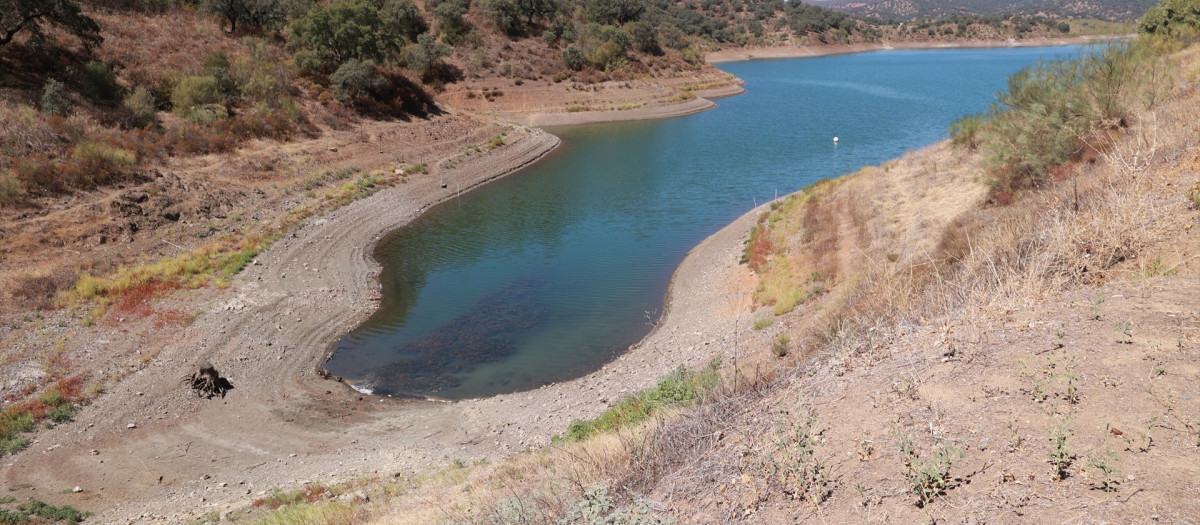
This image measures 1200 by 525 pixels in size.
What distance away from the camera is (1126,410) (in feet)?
15.2

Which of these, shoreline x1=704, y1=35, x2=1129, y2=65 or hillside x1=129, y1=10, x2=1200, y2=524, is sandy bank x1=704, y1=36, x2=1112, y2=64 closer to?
shoreline x1=704, y1=35, x2=1129, y2=65

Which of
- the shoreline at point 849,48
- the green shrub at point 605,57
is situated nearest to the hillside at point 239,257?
the green shrub at point 605,57

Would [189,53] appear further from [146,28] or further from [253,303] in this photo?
[253,303]

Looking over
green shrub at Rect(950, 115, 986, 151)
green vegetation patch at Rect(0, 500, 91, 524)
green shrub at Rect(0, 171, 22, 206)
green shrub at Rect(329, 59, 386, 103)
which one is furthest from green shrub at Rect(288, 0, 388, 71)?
green shrub at Rect(950, 115, 986, 151)

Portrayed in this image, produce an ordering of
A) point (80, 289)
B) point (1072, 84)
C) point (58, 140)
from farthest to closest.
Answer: point (58, 140) < point (80, 289) < point (1072, 84)

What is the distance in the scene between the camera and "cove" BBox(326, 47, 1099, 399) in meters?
17.2

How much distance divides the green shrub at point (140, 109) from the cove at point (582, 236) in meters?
12.9

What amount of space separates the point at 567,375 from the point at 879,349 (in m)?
10.2

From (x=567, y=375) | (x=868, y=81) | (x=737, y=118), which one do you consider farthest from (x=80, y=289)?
(x=868, y=81)

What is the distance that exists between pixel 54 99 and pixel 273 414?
22178 millimetres

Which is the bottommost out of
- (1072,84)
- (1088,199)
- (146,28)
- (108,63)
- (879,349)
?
(879,349)

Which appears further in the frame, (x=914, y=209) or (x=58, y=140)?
(x=58, y=140)

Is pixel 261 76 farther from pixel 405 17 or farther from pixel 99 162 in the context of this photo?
pixel 405 17

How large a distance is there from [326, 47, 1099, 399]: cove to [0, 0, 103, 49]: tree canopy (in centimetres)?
1873
